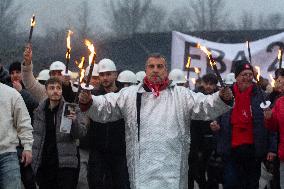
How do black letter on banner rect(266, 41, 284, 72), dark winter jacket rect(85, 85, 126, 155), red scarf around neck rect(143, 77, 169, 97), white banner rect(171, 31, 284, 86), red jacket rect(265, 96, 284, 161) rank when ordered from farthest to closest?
white banner rect(171, 31, 284, 86) → black letter on banner rect(266, 41, 284, 72) → dark winter jacket rect(85, 85, 126, 155) → red jacket rect(265, 96, 284, 161) → red scarf around neck rect(143, 77, 169, 97)

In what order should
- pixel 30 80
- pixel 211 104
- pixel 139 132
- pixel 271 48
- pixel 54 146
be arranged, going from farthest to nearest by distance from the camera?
pixel 271 48, pixel 30 80, pixel 54 146, pixel 139 132, pixel 211 104

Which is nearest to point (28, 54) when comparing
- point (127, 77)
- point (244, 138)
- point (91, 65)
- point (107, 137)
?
point (107, 137)

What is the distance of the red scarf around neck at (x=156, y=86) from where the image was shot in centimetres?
582

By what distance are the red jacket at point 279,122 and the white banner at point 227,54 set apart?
6951 millimetres

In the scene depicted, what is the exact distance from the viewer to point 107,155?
7.75 meters

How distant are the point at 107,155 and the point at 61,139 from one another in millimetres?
692

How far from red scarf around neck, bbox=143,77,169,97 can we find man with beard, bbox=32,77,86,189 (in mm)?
1515

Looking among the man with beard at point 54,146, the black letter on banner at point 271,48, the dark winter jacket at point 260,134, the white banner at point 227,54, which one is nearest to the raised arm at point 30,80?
the man with beard at point 54,146

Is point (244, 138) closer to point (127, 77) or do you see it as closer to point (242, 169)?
point (242, 169)

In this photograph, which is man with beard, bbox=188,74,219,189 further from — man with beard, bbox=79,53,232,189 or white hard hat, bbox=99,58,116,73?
man with beard, bbox=79,53,232,189

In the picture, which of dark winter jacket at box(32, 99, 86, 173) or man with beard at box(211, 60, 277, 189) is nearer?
dark winter jacket at box(32, 99, 86, 173)

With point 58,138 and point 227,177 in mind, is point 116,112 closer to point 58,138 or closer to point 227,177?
point 58,138

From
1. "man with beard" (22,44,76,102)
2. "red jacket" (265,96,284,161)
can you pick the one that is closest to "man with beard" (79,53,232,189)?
"man with beard" (22,44,76,102)

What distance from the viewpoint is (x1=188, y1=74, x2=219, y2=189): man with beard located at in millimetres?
8984
